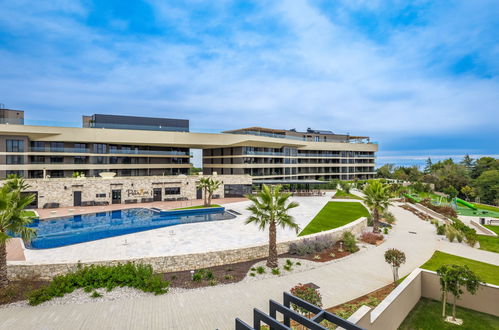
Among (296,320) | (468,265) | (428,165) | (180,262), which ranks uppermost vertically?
(428,165)

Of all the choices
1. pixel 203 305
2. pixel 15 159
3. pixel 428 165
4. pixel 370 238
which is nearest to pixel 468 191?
pixel 428 165

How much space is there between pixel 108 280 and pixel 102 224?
15.7 m

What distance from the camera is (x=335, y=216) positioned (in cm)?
2820

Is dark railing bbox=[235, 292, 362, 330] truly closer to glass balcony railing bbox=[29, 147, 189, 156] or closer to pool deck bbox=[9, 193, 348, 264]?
pool deck bbox=[9, 193, 348, 264]

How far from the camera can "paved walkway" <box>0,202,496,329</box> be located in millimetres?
9750

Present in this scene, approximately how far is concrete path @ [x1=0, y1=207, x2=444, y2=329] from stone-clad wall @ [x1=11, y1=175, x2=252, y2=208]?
28.1 meters

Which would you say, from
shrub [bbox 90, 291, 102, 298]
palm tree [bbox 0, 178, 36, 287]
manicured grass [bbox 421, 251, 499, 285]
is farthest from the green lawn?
palm tree [bbox 0, 178, 36, 287]

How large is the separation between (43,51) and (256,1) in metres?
26.6

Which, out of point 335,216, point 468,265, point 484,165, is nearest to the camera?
point 468,265

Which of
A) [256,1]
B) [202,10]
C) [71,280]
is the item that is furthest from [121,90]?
[71,280]

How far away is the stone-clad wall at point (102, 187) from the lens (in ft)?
111

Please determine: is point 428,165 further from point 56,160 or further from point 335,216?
point 56,160

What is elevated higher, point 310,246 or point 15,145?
point 15,145

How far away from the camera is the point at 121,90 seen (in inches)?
1925
